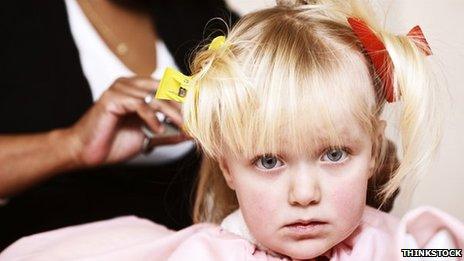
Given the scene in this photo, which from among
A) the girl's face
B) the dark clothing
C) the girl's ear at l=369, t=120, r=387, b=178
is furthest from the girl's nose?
the dark clothing

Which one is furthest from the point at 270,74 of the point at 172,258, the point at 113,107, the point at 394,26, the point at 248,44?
the point at 394,26

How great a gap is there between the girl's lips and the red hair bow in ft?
0.65

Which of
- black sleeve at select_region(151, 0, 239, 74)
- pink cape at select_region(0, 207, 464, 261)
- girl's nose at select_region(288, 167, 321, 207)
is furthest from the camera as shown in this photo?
black sleeve at select_region(151, 0, 239, 74)

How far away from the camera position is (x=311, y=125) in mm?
770

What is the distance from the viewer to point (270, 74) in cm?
80

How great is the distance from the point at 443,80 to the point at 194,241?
22.1 inches

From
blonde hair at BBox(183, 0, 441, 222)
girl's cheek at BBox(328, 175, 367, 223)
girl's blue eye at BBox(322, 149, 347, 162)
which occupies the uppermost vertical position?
blonde hair at BBox(183, 0, 441, 222)

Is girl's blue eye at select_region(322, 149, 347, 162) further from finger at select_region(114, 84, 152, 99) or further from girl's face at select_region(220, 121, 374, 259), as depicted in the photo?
finger at select_region(114, 84, 152, 99)

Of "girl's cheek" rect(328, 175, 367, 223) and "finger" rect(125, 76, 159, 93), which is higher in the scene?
"finger" rect(125, 76, 159, 93)

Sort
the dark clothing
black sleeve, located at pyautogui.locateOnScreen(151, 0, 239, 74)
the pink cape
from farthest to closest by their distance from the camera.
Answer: black sleeve, located at pyautogui.locateOnScreen(151, 0, 239, 74)
the dark clothing
the pink cape

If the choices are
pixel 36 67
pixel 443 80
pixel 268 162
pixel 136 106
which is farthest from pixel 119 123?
pixel 443 80

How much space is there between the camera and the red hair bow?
0.81m

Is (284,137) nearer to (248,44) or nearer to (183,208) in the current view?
(248,44)
